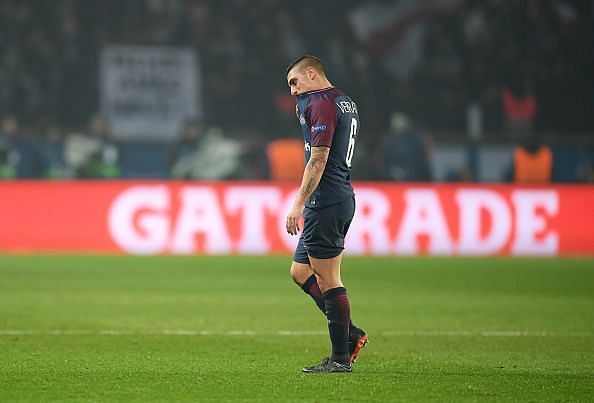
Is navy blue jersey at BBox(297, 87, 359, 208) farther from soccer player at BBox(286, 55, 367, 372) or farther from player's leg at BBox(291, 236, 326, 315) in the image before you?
player's leg at BBox(291, 236, 326, 315)

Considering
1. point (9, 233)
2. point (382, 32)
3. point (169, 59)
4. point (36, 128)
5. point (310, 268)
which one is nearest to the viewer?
point (310, 268)

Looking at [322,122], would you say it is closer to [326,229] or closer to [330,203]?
[330,203]

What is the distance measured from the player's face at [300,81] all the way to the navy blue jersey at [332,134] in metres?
0.04

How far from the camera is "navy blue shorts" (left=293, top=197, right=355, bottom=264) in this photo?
288 inches

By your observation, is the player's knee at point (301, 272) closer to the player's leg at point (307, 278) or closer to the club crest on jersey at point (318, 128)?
the player's leg at point (307, 278)

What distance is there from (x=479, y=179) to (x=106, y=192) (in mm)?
7296

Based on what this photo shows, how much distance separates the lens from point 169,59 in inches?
931

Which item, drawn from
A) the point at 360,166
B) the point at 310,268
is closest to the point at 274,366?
the point at 310,268

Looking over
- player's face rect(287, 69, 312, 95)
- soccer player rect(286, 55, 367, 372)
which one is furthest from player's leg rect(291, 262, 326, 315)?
player's face rect(287, 69, 312, 95)

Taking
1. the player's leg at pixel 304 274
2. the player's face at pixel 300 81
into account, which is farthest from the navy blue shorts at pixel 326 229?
the player's face at pixel 300 81

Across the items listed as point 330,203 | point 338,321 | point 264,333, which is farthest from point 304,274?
point 264,333

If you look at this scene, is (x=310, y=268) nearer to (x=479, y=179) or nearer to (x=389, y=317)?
(x=389, y=317)

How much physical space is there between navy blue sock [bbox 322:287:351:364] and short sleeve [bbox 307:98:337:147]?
919mm

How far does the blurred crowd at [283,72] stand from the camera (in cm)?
2169
